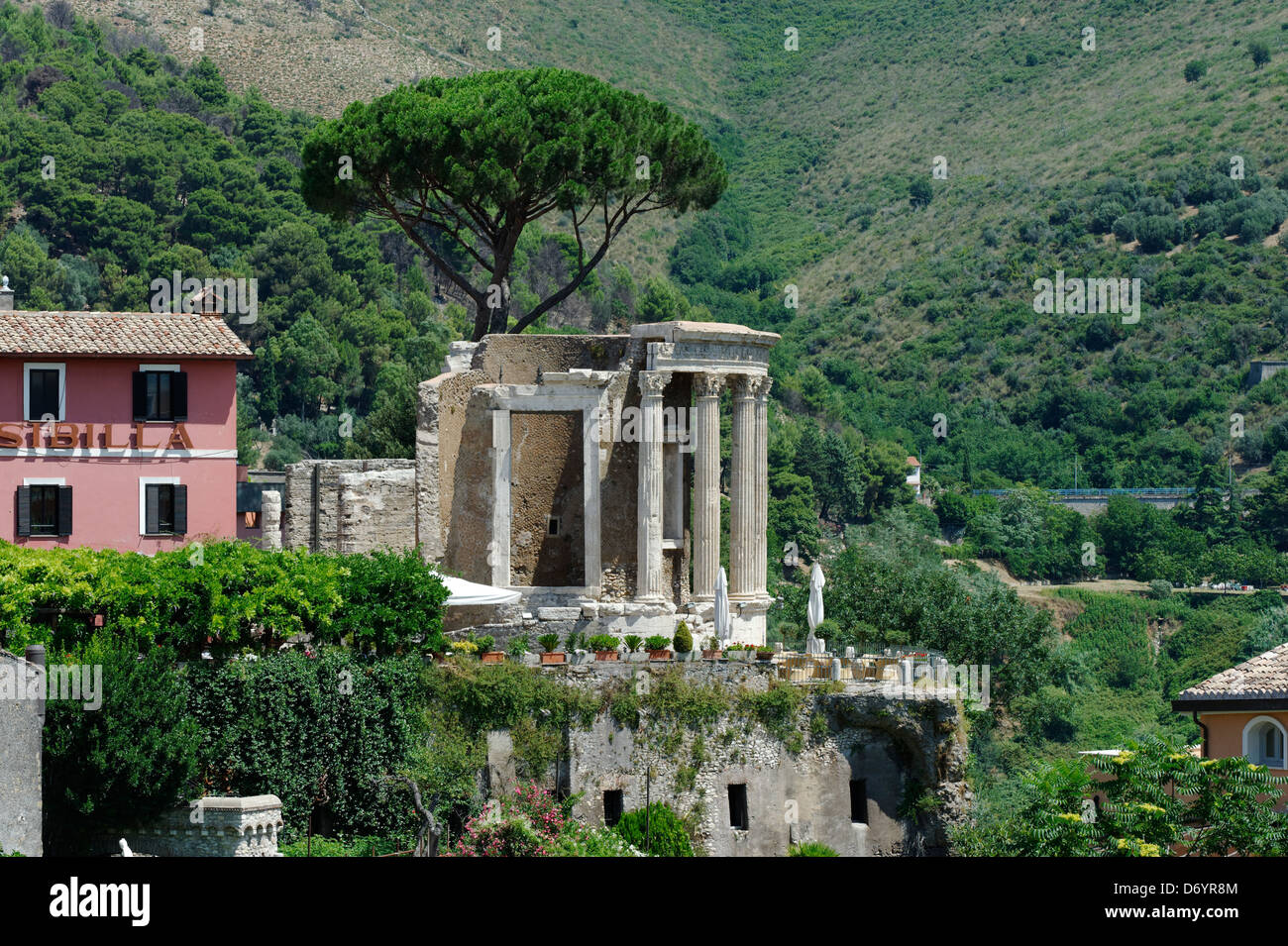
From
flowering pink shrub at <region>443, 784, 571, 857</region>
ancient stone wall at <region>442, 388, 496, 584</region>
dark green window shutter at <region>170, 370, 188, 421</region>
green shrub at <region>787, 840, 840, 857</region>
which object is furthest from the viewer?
ancient stone wall at <region>442, 388, 496, 584</region>

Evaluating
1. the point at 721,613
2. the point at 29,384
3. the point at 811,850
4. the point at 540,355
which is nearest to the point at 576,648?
the point at 721,613

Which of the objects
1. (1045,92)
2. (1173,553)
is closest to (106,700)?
(1173,553)

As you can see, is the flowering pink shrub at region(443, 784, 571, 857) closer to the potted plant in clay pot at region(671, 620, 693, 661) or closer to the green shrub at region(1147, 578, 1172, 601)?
the potted plant in clay pot at region(671, 620, 693, 661)

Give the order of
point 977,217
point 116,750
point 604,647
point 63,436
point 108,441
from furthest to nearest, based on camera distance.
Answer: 1. point 977,217
2. point 108,441
3. point 63,436
4. point 604,647
5. point 116,750

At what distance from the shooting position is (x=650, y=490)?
52.5m

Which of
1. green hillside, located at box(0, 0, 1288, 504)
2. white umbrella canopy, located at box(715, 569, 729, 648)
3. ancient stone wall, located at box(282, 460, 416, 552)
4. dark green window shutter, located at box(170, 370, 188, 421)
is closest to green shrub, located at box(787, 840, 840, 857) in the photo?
white umbrella canopy, located at box(715, 569, 729, 648)

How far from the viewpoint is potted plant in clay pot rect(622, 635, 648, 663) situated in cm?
Answer: 4641

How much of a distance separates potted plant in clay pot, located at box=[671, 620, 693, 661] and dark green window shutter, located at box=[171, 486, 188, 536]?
1104 centimetres

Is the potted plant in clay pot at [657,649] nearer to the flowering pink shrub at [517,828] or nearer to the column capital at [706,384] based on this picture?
the flowering pink shrub at [517,828]

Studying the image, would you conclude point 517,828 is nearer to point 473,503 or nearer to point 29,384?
point 473,503

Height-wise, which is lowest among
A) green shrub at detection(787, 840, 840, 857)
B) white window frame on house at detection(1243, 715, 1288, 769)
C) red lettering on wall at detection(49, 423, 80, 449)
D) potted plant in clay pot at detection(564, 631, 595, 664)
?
green shrub at detection(787, 840, 840, 857)

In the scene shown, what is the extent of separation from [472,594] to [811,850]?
890cm
